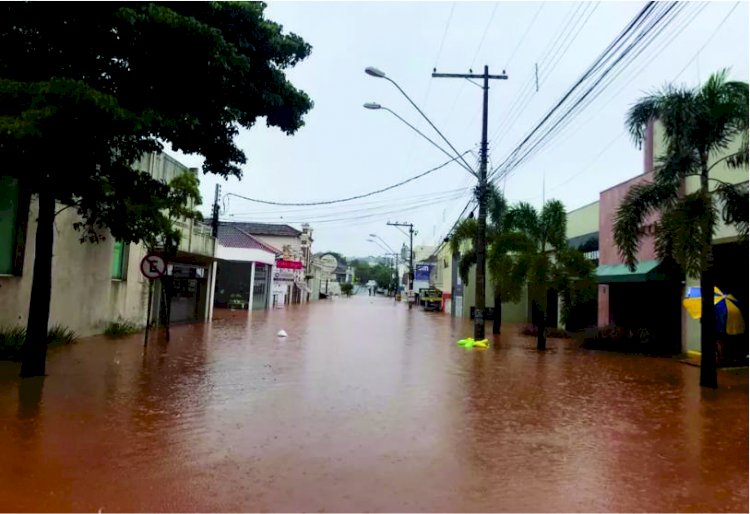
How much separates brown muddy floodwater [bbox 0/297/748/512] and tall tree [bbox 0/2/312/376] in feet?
9.23

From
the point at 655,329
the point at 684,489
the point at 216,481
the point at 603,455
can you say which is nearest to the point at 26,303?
the point at 216,481

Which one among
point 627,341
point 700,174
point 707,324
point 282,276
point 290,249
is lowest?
point 627,341

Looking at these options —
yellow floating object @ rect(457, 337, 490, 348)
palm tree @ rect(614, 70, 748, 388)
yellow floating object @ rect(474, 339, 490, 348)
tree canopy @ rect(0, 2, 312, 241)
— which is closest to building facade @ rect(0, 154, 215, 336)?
tree canopy @ rect(0, 2, 312, 241)

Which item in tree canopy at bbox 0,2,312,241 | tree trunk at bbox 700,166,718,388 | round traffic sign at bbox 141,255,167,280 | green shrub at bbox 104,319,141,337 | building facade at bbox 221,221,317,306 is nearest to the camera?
tree canopy at bbox 0,2,312,241

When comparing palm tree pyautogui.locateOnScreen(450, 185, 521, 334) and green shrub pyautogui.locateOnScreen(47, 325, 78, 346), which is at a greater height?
palm tree pyautogui.locateOnScreen(450, 185, 521, 334)

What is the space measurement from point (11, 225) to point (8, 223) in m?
0.07

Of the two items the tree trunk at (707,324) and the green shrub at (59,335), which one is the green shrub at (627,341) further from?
the green shrub at (59,335)

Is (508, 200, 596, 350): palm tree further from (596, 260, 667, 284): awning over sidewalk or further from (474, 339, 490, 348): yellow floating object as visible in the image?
(474, 339, 490, 348): yellow floating object

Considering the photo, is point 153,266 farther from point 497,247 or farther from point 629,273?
point 629,273

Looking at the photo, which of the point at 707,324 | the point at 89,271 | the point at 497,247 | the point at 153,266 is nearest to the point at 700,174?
the point at 707,324

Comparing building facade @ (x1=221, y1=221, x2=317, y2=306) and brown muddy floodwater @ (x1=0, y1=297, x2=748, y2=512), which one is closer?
brown muddy floodwater @ (x1=0, y1=297, x2=748, y2=512)

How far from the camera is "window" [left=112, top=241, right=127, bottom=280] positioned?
56.0 ft

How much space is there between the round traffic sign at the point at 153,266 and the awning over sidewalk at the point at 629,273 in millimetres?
11996

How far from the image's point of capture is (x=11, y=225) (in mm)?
11523
